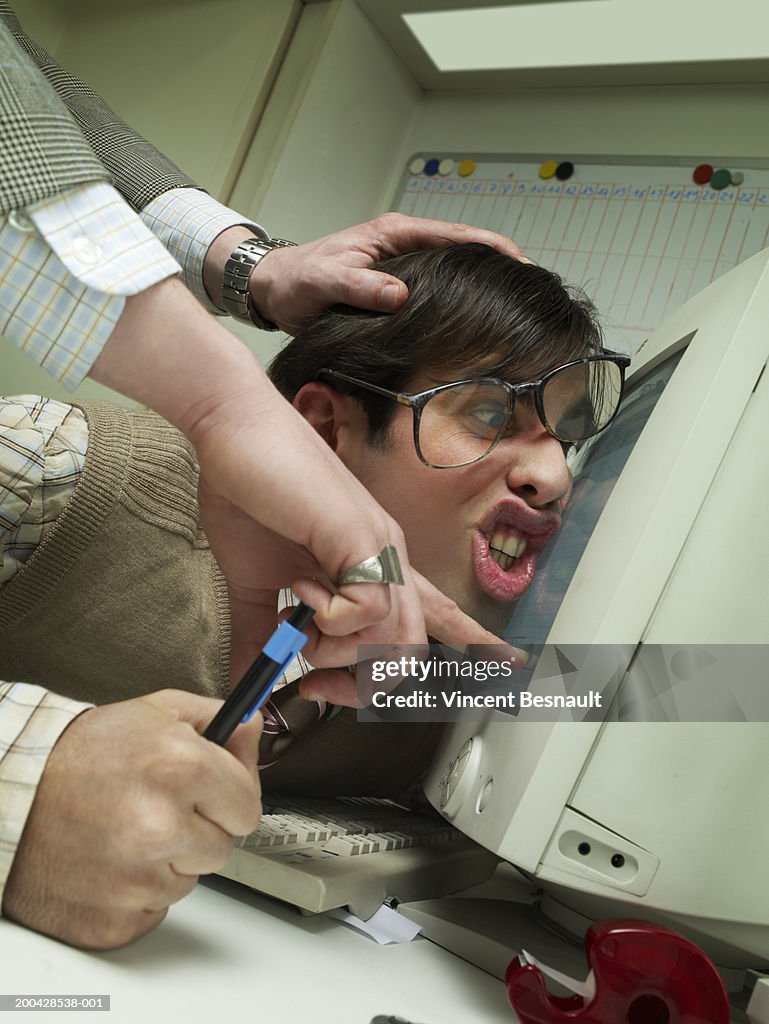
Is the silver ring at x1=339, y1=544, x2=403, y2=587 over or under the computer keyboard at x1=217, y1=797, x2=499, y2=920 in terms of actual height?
over

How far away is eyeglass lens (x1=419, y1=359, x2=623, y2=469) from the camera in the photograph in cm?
96

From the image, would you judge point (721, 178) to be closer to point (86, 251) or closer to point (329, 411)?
point (329, 411)

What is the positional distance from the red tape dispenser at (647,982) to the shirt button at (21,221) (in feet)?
1.88

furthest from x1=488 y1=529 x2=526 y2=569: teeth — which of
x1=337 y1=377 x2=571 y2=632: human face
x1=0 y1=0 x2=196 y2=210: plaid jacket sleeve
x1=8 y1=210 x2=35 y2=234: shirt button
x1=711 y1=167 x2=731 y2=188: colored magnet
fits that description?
x1=711 y1=167 x2=731 y2=188: colored magnet

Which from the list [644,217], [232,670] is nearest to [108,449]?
[232,670]

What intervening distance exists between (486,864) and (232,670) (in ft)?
1.31

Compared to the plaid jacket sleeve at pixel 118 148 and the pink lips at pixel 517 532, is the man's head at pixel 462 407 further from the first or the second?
the plaid jacket sleeve at pixel 118 148

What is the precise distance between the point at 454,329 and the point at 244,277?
→ 334mm

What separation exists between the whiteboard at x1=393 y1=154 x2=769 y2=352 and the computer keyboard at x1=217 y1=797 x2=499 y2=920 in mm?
936

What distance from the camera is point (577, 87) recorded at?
1788mm

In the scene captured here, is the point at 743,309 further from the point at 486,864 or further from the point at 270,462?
the point at 486,864

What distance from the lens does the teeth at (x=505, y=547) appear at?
0.96 metres

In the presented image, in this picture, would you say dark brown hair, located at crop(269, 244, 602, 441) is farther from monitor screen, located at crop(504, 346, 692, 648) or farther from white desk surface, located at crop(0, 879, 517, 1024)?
white desk surface, located at crop(0, 879, 517, 1024)

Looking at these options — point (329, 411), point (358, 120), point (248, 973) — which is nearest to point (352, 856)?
point (248, 973)
